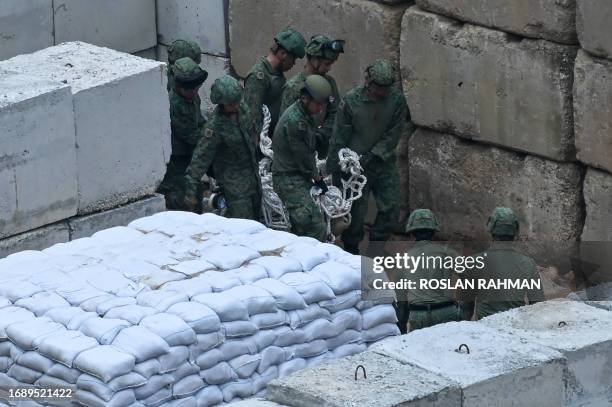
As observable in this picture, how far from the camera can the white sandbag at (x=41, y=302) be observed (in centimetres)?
637

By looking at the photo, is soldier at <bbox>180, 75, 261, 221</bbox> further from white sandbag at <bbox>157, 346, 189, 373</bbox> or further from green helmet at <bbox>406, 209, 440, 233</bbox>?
white sandbag at <bbox>157, 346, 189, 373</bbox>

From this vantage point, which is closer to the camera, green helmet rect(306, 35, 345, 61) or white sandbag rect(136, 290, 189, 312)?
white sandbag rect(136, 290, 189, 312)

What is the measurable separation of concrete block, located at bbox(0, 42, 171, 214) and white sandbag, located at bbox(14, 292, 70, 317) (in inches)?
64.9

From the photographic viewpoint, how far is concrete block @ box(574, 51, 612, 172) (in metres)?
9.24

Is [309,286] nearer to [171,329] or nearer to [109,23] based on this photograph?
[171,329]

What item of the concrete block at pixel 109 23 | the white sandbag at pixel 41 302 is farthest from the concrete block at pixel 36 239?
the concrete block at pixel 109 23

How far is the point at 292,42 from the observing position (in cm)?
1015

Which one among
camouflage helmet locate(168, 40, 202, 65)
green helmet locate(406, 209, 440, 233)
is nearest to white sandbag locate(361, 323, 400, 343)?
green helmet locate(406, 209, 440, 233)

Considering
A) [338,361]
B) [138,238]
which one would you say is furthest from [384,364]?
[138,238]

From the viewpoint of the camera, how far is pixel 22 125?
25.2 ft

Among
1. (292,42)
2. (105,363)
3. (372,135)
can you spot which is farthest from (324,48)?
(105,363)

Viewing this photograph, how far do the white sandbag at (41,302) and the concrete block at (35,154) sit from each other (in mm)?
1350

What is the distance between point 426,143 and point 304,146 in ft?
4.57

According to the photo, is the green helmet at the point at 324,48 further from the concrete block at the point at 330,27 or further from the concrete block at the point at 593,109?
the concrete block at the point at 593,109
